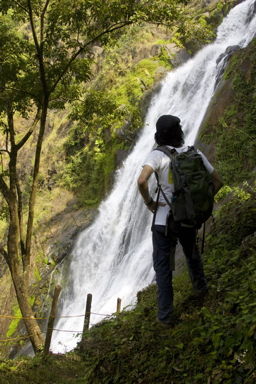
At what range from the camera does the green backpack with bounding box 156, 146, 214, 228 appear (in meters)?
3.53

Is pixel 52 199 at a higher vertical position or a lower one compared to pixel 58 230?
higher

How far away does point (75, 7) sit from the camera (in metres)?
6.56

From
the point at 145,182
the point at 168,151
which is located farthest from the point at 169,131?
the point at 145,182

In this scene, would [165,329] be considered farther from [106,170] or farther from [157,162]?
[106,170]

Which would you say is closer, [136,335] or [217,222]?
[136,335]

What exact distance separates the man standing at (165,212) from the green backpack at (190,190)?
0.11 metres

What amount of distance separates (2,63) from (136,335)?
5.34 m

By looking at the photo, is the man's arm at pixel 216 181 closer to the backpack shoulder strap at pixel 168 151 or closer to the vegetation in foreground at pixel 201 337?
the backpack shoulder strap at pixel 168 151

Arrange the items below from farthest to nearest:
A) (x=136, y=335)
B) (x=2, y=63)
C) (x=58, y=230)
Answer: (x=58, y=230)
(x=2, y=63)
(x=136, y=335)

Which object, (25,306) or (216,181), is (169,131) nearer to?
(216,181)

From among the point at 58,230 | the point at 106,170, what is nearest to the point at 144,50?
the point at 106,170

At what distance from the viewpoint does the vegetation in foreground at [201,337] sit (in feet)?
10.2

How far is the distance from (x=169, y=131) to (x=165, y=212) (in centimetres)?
73

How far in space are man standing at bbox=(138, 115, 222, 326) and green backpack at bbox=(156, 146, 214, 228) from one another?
0.36ft
